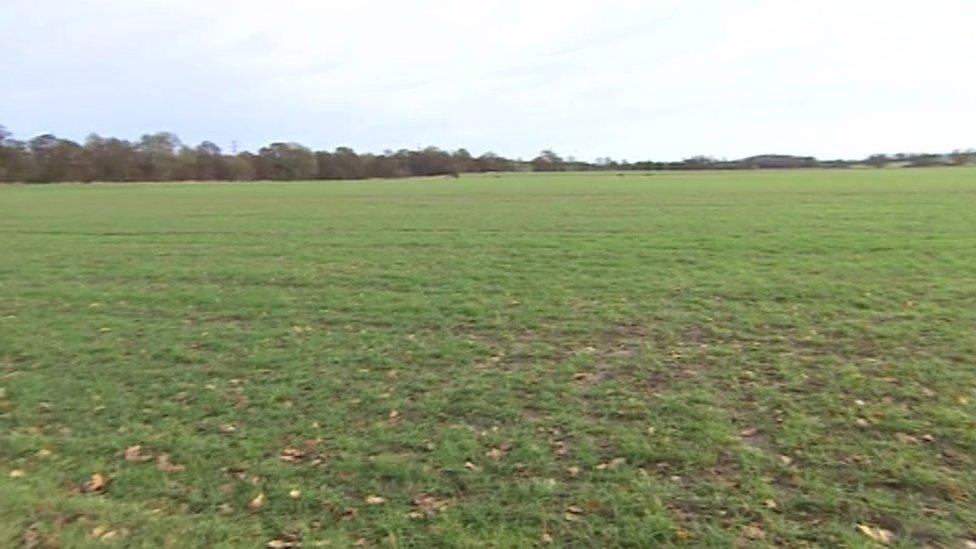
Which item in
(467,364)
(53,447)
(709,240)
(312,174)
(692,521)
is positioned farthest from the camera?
(312,174)

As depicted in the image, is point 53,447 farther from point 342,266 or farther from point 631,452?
point 342,266

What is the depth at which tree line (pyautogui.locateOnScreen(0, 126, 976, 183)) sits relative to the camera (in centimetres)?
8638

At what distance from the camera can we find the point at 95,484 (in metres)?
4.36

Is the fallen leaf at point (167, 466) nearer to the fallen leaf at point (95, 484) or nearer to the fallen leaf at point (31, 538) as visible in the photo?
the fallen leaf at point (95, 484)

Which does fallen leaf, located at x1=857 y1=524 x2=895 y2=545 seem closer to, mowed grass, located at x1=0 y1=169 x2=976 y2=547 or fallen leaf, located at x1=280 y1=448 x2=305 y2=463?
mowed grass, located at x1=0 y1=169 x2=976 y2=547

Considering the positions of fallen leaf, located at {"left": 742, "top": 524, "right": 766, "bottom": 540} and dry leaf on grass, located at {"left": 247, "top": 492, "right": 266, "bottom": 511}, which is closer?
fallen leaf, located at {"left": 742, "top": 524, "right": 766, "bottom": 540}

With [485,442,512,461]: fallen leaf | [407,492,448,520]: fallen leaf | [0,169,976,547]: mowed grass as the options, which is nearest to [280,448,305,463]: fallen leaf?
[0,169,976,547]: mowed grass

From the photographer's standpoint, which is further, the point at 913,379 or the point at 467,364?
the point at 467,364

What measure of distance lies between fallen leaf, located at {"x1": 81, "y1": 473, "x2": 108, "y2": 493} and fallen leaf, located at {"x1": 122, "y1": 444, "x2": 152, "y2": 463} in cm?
28

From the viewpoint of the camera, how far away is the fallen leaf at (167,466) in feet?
15.0

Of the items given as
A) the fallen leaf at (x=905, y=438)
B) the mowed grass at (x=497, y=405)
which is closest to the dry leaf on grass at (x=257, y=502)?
the mowed grass at (x=497, y=405)

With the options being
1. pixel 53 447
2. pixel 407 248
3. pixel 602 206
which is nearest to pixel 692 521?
pixel 53 447

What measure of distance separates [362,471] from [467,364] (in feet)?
8.39

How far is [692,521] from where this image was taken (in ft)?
12.2
